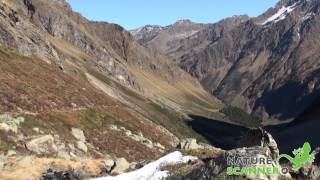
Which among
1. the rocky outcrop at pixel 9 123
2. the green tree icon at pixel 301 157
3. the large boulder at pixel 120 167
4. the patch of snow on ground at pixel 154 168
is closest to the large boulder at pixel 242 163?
the green tree icon at pixel 301 157

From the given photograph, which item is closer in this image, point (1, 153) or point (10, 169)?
point (10, 169)

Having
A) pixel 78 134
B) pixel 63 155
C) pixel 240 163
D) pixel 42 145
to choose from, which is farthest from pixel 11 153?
pixel 240 163

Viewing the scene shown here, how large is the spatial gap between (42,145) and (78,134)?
1125 cm

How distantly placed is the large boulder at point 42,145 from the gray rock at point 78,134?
8.28 m

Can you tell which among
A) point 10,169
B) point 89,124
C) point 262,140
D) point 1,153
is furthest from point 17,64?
point 262,140

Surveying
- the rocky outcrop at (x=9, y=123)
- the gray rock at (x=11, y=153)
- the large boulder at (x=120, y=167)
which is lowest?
the large boulder at (x=120, y=167)

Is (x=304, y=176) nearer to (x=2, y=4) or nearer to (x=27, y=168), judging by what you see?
(x=27, y=168)

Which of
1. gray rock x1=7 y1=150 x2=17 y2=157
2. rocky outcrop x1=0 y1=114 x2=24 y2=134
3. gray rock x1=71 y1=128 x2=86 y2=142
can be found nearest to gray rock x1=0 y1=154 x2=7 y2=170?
gray rock x1=7 y1=150 x2=17 y2=157

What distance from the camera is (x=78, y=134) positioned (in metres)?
62.8

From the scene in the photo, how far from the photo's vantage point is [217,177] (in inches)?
809

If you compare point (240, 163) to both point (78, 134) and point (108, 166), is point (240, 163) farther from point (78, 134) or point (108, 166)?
point (78, 134)

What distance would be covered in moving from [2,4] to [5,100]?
61872 mm

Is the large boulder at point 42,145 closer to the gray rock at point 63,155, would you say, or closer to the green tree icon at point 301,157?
the gray rock at point 63,155

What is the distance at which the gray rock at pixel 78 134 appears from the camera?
6206 cm
